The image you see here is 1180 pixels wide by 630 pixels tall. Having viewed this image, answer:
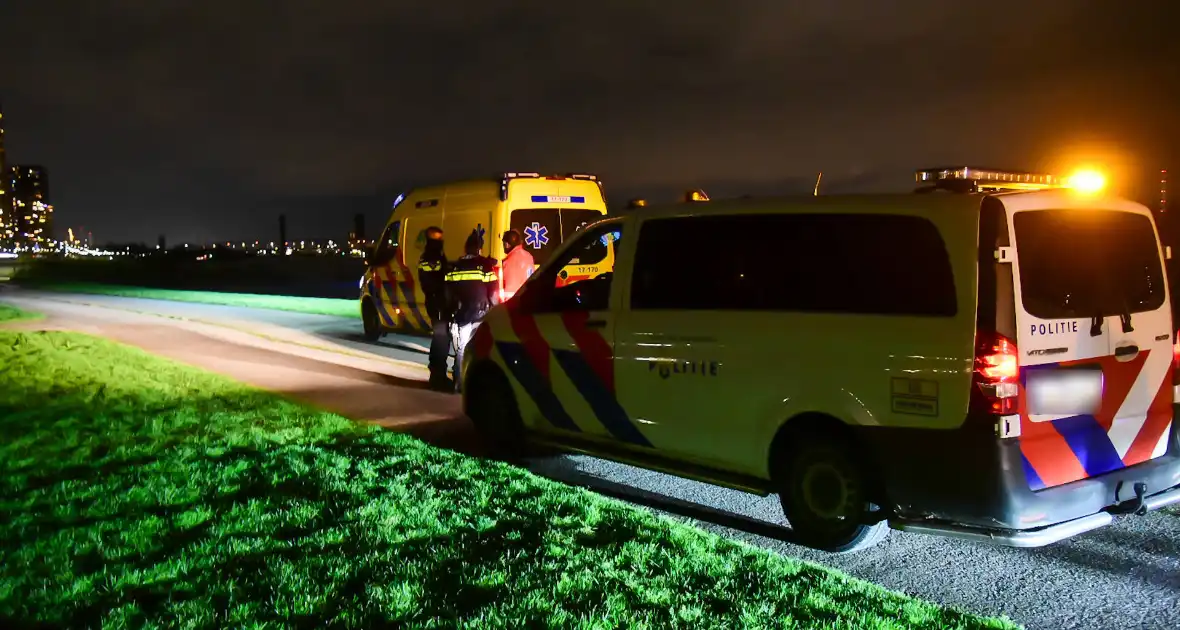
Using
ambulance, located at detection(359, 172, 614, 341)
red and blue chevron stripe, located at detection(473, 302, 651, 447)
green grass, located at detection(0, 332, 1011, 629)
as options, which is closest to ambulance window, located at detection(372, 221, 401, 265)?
ambulance, located at detection(359, 172, 614, 341)

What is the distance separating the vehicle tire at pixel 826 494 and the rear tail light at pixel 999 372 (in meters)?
0.75

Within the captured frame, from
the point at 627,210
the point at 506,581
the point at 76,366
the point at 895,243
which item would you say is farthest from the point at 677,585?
the point at 76,366

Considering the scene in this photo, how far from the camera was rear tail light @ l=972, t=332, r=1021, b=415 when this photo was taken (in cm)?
380

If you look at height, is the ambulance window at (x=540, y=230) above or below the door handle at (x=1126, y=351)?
above

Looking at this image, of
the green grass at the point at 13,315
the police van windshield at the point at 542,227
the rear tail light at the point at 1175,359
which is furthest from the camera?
the green grass at the point at 13,315

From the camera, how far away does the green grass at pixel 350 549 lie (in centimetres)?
355

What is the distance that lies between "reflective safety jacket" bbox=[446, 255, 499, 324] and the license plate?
5953 mm

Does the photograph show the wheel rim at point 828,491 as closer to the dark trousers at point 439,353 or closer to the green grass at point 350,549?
the green grass at point 350,549

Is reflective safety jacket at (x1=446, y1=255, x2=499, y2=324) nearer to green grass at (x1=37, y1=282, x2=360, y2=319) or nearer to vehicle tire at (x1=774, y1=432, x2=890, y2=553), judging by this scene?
vehicle tire at (x1=774, y1=432, x2=890, y2=553)

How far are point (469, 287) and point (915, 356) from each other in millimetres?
5710

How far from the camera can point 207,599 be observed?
12.1 ft

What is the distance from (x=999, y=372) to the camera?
12.5 feet

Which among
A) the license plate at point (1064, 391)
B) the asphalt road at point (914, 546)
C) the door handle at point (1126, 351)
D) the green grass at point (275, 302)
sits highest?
the door handle at point (1126, 351)

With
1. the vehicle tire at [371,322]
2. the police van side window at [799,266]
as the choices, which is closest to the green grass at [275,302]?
the vehicle tire at [371,322]
